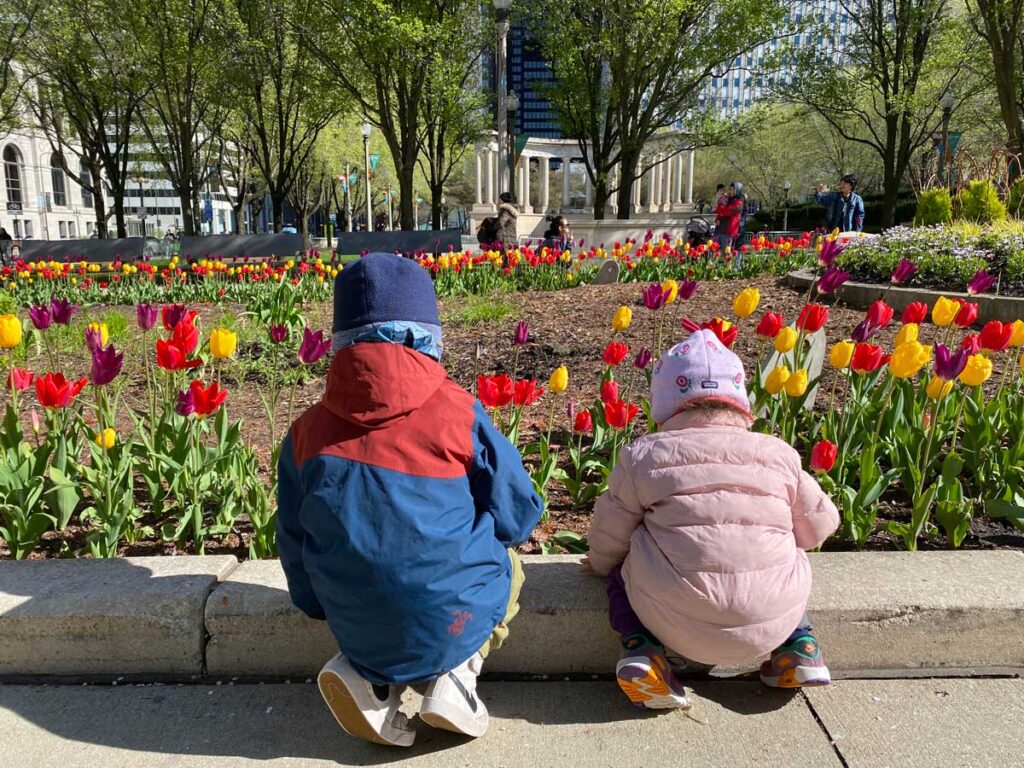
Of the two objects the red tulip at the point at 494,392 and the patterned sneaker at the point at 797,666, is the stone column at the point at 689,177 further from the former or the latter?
the patterned sneaker at the point at 797,666

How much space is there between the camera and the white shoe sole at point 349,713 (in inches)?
73.0

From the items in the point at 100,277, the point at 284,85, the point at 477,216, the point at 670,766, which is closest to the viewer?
the point at 670,766

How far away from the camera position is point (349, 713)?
73.4 inches

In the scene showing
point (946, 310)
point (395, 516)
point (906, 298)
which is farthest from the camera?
point (906, 298)

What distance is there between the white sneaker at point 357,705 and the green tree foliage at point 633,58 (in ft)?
71.3

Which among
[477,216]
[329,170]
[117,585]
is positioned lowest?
[117,585]

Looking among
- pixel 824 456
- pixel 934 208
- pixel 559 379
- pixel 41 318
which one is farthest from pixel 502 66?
pixel 824 456

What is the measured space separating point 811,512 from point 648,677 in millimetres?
605

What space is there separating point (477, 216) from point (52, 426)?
3737 centimetres

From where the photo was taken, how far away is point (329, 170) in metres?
43.8

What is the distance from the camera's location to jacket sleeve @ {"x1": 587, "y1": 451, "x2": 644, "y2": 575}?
2.08 m

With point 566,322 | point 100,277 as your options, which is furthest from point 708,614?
point 100,277

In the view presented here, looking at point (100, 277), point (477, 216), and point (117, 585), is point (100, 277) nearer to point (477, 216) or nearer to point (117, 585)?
point (117, 585)

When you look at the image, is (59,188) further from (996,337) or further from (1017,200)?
(996,337)
